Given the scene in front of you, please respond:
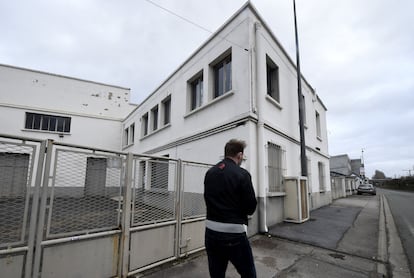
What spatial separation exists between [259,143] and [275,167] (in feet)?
5.03

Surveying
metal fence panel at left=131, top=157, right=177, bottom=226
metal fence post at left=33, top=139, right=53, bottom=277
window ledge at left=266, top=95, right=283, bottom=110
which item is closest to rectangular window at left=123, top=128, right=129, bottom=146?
window ledge at left=266, top=95, right=283, bottom=110

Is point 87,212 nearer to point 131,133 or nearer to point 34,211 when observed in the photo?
point 34,211

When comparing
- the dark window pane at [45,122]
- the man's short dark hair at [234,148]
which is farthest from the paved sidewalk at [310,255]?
the dark window pane at [45,122]

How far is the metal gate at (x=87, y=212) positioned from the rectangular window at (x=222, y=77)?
4015mm

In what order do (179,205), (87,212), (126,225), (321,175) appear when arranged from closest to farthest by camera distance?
(87,212) → (126,225) → (179,205) → (321,175)

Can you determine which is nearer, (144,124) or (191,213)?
(191,213)

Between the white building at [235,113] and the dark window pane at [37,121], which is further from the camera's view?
the dark window pane at [37,121]

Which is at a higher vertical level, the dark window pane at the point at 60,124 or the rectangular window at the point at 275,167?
the dark window pane at the point at 60,124

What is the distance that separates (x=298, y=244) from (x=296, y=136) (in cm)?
528

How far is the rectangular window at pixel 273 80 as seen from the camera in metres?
8.20

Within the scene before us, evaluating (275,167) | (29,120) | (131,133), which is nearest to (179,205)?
(275,167)

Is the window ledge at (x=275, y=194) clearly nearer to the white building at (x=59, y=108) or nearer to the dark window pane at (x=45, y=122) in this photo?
the white building at (x=59, y=108)

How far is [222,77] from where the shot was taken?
26.2 ft

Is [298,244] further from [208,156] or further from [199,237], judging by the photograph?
[208,156]
